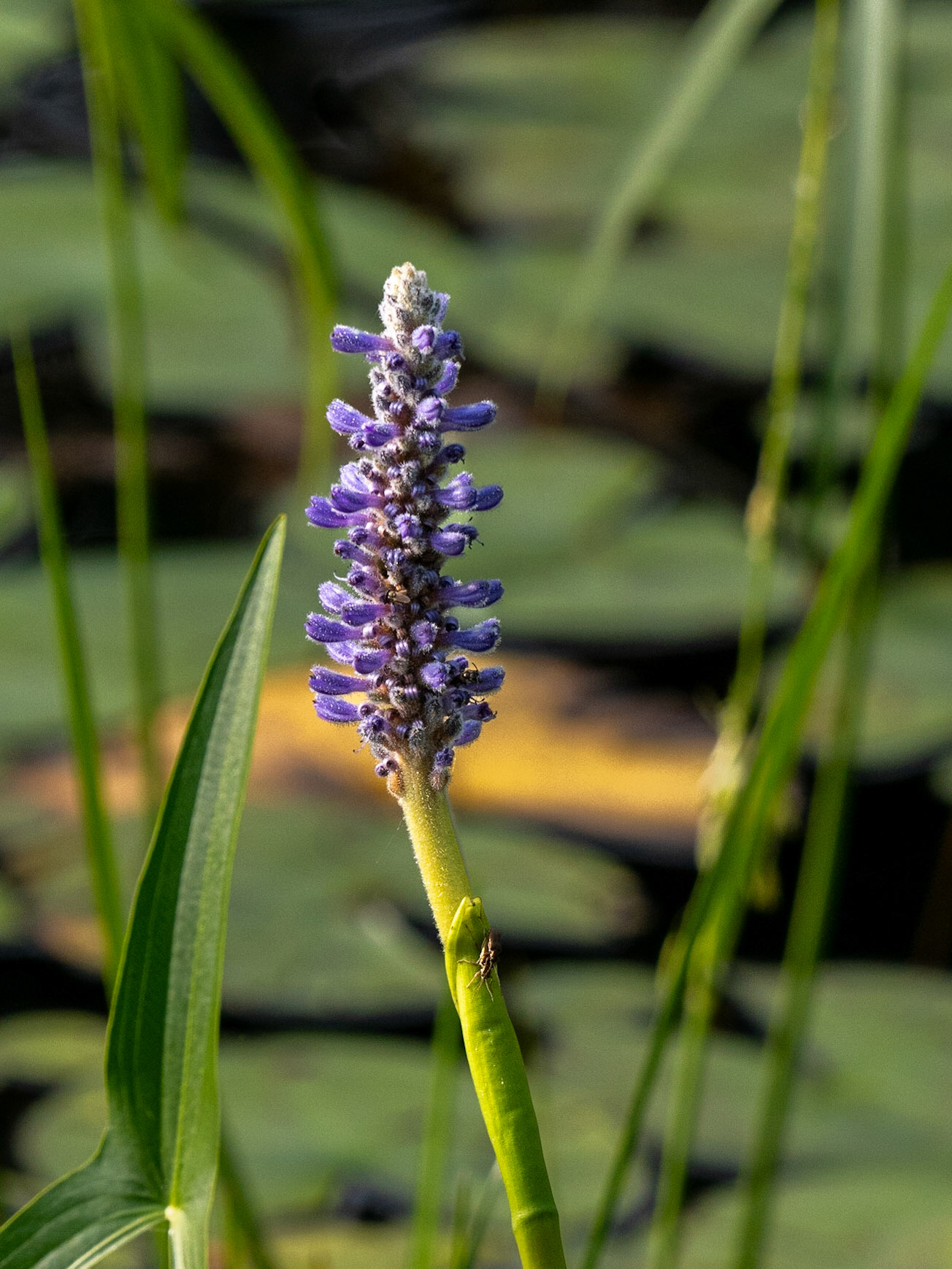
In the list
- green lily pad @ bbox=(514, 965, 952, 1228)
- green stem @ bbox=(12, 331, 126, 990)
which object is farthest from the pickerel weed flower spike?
green lily pad @ bbox=(514, 965, 952, 1228)

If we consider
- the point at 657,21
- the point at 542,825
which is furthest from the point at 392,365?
the point at 657,21

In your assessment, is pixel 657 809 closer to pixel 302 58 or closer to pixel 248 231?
pixel 248 231

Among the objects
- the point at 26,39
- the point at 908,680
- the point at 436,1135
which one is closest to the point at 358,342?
the point at 436,1135

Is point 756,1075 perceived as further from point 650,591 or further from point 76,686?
point 76,686

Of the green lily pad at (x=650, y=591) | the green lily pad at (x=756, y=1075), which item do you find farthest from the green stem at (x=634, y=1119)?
the green lily pad at (x=650, y=591)

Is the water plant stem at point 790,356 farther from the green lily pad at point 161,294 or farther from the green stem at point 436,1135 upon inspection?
the green lily pad at point 161,294

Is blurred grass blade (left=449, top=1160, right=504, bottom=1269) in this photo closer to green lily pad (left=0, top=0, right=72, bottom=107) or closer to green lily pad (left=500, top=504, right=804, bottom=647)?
green lily pad (left=500, top=504, right=804, bottom=647)
